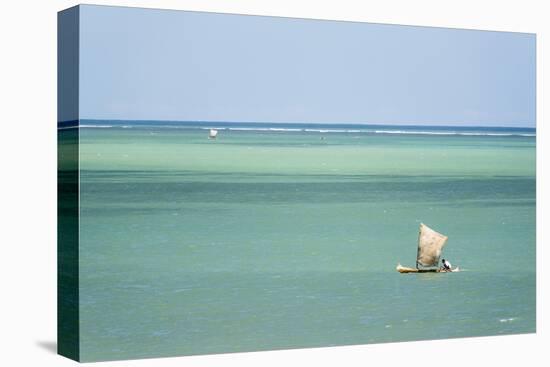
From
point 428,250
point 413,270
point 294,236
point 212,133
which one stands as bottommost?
point 413,270

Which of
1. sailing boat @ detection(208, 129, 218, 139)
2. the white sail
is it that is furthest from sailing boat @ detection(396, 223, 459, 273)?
sailing boat @ detection(208, 129, 218, 139)

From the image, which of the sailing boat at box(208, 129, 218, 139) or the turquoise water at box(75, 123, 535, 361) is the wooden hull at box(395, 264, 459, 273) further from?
the sailing boat at box(208, 129, 218, 139)

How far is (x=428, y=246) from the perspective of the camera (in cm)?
1509

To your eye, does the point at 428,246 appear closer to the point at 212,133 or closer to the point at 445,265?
the point at 445,265

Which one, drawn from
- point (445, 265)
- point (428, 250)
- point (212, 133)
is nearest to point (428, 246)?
point (428, 250)

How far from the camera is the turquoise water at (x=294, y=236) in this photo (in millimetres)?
13602

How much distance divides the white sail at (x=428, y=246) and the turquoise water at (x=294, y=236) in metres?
0.09

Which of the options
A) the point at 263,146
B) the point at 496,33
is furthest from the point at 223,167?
the point at 496,33

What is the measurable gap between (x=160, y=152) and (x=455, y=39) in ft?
11.8

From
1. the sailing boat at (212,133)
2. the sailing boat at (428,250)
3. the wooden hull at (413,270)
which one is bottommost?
the wooden hull at (413,270)

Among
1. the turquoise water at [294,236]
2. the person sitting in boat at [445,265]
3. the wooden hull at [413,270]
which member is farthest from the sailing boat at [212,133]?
the person sitting in boat at [445,265]

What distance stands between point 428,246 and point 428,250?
4cm

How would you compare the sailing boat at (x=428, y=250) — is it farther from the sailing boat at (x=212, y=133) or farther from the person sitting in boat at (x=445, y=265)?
the sailing boat at (x=212, y=133)

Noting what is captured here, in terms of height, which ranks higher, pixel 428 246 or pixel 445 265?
pixel 428 246
